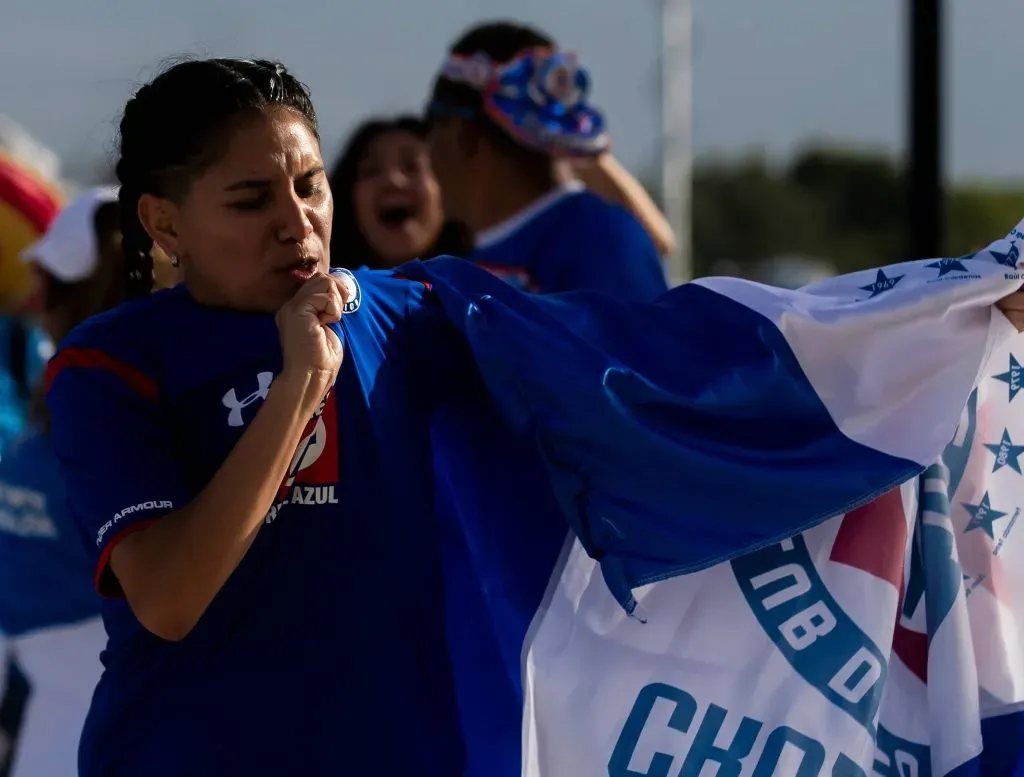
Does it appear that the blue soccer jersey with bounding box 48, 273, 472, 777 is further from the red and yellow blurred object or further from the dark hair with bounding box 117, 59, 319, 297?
the red and yellow blurred object

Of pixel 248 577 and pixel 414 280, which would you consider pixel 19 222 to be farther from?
pixel 248 577

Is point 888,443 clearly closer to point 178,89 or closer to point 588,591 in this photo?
point 588,591

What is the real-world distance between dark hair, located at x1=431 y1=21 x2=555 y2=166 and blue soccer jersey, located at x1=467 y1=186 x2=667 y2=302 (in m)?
0.16

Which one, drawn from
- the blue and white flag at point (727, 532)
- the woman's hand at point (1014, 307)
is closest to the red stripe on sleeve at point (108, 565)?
the blue and white flag at point (727, 532)

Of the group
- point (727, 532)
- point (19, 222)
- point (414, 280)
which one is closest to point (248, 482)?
point (414, 280)

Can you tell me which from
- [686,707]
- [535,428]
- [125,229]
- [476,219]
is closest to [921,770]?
[686,707]

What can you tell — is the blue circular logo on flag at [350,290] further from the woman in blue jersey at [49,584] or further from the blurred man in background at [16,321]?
the blurred man in background at [16,321]

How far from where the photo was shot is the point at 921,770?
8.92 ft

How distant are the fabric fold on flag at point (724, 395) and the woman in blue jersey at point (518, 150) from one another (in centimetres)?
143

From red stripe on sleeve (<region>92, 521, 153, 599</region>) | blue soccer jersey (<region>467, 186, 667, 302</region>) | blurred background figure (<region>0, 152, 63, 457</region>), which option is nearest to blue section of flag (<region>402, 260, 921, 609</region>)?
red stripe on sleeve (<region>92, 521, 153, 599</region>)

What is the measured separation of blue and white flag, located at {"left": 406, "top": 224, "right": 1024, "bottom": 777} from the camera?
254 cm

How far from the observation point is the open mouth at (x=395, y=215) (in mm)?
4676

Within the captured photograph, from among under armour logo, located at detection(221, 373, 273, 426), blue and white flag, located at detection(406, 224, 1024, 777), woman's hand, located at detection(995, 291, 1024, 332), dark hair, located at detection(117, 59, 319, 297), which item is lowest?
blue and white flag, located at detection(406, 224, 1024, 777)

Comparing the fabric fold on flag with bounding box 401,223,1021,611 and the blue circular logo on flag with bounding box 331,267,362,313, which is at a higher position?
the blue circular logo on flag with bounding box 331,267,362,313
